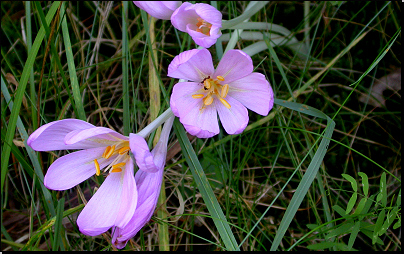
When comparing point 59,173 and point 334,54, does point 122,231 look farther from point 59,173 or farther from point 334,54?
point 334,54

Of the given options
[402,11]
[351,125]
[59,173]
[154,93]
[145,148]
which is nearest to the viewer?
[145,148]

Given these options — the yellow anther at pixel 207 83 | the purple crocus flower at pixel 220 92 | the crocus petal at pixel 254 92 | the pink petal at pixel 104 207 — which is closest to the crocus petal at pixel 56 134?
the pink petal at pixel 104 207

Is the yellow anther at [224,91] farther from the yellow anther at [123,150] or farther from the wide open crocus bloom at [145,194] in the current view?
the yellow anther at [123,150]

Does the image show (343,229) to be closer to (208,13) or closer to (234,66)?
(234,66)

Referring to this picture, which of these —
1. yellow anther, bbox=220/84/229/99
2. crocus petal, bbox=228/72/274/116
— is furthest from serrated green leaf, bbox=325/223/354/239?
yellow anther, bbox=220/84/229/99

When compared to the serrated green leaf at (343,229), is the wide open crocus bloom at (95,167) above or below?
above

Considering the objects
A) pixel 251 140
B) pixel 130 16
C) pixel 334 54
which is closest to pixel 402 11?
pixel 334 54

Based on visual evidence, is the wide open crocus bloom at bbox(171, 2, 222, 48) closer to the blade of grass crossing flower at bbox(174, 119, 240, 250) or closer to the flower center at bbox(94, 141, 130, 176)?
the blade of grass crossing flower at bbox(174, 119, 240, 250)
